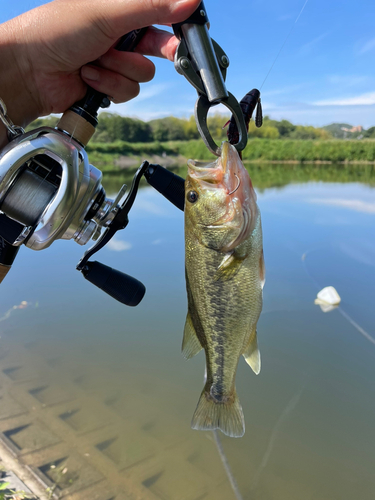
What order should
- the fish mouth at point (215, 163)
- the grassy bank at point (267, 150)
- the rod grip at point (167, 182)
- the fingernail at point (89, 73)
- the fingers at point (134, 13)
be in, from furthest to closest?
the grassy bank at point (267, 150) → the fingernail at point (89, 73) → the rod grip at point (167, 182) → the fish mouth at point (215, 163) → the fingers at point (134, 13)

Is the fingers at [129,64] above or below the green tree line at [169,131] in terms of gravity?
below

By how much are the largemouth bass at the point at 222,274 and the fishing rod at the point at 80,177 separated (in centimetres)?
10

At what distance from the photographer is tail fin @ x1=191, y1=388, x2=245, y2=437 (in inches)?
48.7

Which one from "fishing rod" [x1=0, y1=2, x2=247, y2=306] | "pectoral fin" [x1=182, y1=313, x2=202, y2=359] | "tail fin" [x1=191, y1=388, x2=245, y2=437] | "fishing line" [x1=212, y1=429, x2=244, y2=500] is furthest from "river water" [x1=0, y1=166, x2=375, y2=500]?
"fishing rod" [x1=0, y1=2, x2=247, y2=306]

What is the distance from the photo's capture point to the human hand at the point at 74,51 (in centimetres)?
110

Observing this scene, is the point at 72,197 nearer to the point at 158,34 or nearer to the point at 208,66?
the point at 208,66

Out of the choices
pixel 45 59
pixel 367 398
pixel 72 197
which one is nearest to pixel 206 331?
pixel 72 197

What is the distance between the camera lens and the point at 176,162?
877 inches

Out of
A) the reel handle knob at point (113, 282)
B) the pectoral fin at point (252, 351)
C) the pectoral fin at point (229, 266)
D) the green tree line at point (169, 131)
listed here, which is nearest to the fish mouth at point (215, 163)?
the pectoral fin at point (229, 266)

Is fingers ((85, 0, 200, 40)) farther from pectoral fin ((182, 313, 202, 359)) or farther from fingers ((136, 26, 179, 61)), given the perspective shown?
pectoral fin ((182, 313, 202, 359))

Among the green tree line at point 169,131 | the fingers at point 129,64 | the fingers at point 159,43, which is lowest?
the fingers at point 129,64

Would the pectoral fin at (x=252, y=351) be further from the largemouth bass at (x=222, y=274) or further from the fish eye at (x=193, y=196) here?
the fish eye at (x=193, y=196)

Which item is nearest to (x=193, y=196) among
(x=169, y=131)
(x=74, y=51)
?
(x=74, y=51)

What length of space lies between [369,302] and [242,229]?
5533 mm
